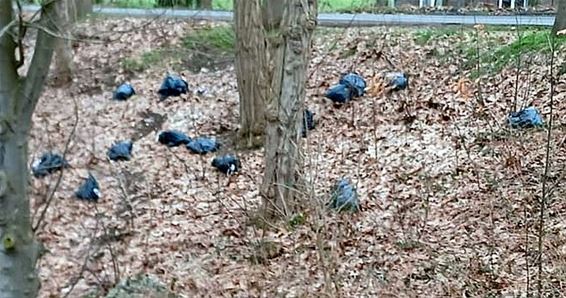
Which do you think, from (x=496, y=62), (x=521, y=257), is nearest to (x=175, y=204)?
(x=521, y=257)

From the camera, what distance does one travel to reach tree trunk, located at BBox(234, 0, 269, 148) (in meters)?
8.98

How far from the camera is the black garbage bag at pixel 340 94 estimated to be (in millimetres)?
10109

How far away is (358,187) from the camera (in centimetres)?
733

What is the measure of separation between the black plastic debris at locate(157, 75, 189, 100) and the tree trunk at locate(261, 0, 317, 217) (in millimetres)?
4894

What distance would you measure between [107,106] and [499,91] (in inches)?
221

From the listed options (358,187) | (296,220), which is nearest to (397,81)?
(358,187)

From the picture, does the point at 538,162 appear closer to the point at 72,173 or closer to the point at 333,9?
the point at 72,173

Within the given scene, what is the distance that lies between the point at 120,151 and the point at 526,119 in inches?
178

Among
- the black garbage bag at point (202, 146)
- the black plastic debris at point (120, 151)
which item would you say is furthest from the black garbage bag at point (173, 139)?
the black plastic debris at point (120, 151)

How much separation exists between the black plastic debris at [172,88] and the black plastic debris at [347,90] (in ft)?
7.60

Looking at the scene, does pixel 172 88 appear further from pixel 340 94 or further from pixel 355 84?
pixel 355 84

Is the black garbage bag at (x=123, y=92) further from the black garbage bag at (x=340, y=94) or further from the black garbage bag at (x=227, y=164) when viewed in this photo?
the black garbage bag at (x=227, y=164)

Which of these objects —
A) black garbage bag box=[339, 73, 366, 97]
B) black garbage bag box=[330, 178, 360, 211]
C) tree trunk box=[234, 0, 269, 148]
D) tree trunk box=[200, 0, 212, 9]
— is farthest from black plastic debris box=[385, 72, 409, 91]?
tree trunk box=[200, 0, 212, 9]

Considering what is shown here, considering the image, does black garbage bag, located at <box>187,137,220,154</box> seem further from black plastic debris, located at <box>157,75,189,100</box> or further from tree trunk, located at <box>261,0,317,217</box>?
tree trunk, located at <box>261,0,317,217</box>
